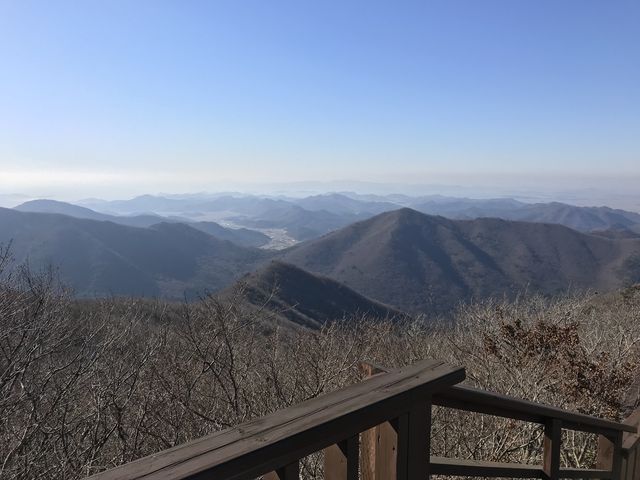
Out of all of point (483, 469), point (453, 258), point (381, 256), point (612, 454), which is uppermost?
point (483, 469)

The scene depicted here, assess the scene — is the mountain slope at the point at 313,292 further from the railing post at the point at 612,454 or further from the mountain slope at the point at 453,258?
the railing post at the point at 612,454

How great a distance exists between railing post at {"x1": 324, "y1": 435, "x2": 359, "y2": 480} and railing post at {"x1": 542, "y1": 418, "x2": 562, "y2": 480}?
125cm

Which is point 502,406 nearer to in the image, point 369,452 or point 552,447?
point 552,447

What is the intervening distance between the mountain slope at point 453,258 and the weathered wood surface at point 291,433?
120005mm

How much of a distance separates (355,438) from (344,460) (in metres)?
0.06

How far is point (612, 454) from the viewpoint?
2.63 metres

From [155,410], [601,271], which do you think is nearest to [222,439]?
[155,410]

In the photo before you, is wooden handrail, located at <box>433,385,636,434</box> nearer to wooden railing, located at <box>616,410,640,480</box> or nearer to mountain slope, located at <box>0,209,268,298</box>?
wooden railing, located at <box>616,410,640,480</box>

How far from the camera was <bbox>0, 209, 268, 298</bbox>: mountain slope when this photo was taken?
13562 centimetres

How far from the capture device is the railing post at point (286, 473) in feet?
3.39

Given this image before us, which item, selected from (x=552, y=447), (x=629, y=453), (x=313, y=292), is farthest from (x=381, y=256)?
(x=552, y=447)

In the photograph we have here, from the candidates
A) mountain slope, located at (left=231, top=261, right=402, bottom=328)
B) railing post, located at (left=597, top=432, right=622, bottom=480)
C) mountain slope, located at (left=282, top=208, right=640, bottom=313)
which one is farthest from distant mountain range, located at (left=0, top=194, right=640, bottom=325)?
railing post, located at (left=597, top=432, right=622, bottom=480)

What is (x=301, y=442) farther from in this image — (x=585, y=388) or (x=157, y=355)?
(x=157, y=355)

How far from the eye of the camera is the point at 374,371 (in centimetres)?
152
